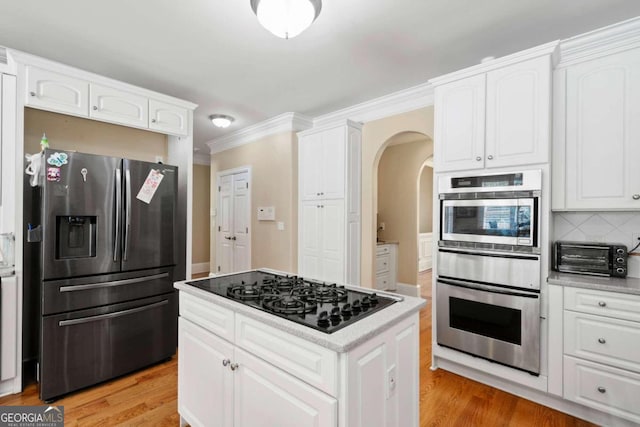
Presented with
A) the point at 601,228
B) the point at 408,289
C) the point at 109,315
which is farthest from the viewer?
the point at 408,289

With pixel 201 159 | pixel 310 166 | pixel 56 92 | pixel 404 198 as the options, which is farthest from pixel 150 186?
pixel 201 159

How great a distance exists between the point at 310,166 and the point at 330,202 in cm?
58

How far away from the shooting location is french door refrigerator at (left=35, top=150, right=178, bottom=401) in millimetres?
2186

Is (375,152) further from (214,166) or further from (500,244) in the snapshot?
(214,166)

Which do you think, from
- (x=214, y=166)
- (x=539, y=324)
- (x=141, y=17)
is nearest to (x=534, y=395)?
(x=539, y=324)

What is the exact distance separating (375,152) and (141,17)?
2.62 metres

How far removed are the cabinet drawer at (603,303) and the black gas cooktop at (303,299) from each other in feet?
4.70

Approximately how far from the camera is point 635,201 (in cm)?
200

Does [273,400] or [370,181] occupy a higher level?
[370,181]

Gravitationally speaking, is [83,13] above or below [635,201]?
above

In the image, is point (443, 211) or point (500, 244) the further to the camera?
point (443, 211)

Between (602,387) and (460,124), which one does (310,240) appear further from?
(602,387)

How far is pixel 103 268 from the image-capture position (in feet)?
7.84

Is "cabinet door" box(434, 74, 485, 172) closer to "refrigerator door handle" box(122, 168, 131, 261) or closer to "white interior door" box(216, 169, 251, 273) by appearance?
"refrigerator door handle" box(122, 168, 131, 261)
